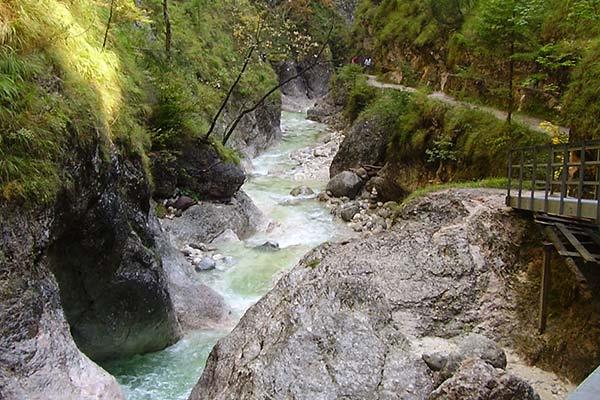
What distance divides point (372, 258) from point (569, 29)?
10.8 meters

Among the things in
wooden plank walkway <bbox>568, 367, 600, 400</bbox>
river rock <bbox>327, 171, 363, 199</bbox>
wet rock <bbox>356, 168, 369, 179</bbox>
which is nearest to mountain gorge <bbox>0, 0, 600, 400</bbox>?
river rock <bbox>327, 171, 363, 199</bbox>

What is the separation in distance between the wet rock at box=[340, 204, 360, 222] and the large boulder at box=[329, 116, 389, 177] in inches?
136

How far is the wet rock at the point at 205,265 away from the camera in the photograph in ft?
42.8

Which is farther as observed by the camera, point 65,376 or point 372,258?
point 372,258

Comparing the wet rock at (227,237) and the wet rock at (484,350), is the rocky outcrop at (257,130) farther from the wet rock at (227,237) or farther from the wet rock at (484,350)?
the wet rock at (484,350)

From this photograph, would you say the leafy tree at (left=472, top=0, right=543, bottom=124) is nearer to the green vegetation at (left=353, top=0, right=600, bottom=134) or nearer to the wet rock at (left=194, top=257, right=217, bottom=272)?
the green vegetation at (left=353, top=0, right=600, bottom=134)

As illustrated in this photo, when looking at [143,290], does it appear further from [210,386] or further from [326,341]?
[326,341]

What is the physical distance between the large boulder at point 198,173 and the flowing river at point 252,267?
6.53 feet

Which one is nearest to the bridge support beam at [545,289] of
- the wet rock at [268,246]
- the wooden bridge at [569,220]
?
the wooden bridge at [569,220]

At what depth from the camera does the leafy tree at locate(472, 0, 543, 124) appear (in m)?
12.7

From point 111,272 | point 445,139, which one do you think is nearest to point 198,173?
point 111,272

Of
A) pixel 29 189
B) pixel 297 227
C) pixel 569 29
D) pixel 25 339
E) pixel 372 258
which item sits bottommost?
pixel 297 227

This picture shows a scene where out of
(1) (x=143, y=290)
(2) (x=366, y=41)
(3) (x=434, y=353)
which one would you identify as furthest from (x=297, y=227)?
(2) (x=366, y=41)

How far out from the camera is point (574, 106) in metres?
10.9
